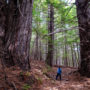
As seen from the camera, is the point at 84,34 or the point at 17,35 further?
the point at 84,34

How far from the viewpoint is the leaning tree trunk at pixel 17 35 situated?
12.9 ft

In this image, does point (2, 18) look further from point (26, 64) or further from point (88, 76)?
point (88, 76)

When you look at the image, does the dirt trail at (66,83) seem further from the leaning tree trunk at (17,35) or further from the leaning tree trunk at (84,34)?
the leaning tree trunk at (17,35)

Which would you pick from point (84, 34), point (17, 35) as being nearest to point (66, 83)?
point (84, 34)

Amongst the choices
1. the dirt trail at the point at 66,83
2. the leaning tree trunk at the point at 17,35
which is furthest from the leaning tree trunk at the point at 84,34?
the leaning tree trunk at the point at 17,35

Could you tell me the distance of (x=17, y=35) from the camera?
419 cm

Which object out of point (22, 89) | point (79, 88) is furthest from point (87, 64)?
point (22, 89)

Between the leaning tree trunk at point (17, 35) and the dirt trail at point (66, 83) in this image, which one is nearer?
the dirt trail at point (66, 83)

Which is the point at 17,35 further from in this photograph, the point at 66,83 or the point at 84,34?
the point at 84,34

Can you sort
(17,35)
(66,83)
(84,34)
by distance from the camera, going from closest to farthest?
(17,35), (66,83), (84,34)

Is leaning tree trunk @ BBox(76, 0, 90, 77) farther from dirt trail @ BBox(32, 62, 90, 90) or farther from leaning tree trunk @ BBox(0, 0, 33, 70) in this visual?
leaning tree trunk @ BBox(0, 0, 33, 70)

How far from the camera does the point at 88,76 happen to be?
16.1 ft

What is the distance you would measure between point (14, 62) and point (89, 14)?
15.5 ft

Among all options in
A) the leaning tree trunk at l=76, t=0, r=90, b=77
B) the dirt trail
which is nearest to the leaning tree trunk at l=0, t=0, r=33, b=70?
the dirt trail
